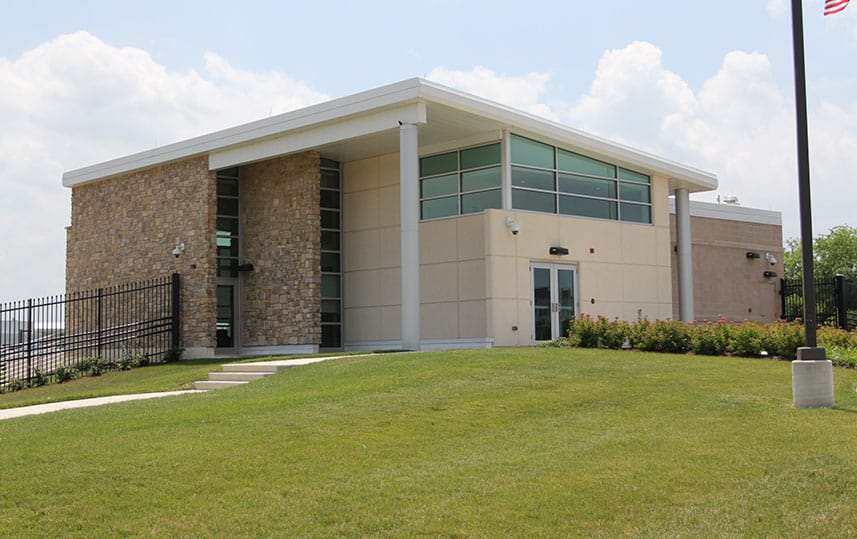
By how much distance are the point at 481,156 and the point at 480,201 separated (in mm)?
1144

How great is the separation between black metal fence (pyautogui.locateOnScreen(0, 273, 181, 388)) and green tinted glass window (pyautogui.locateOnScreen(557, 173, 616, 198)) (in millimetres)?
10922

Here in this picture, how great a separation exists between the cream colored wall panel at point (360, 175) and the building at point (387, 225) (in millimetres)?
43

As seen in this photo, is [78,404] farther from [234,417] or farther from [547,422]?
[547,422]

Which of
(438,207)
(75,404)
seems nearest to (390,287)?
(438,207)

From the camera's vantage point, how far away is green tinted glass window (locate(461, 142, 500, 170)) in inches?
916

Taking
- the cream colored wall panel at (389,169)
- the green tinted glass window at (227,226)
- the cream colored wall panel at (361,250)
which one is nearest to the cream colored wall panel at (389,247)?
the cream colored wall panel at (361,250)

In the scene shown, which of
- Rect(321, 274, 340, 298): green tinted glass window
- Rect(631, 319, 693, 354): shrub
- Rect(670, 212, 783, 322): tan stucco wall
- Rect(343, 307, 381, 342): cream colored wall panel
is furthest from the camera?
Rect(670, 212, 783, 322): tan stucco wall

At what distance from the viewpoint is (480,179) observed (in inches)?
927

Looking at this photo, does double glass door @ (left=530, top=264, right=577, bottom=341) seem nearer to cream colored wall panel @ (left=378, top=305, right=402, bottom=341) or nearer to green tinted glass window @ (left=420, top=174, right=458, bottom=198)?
green tinted glass window @ (left=420, top=174, right=458, bottom=198)

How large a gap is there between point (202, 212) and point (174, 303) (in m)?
2.65

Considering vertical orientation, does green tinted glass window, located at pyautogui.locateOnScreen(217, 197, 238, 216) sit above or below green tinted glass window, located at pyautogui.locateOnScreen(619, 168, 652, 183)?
below

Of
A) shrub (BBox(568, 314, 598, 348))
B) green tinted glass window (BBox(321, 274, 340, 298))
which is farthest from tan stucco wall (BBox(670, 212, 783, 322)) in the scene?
shrub (BBox(568, 314, 598, 348))

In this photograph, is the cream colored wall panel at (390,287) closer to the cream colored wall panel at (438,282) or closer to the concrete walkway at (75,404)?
the cream colored wall panel at (438,282)

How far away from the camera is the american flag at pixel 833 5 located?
38.3 ft
